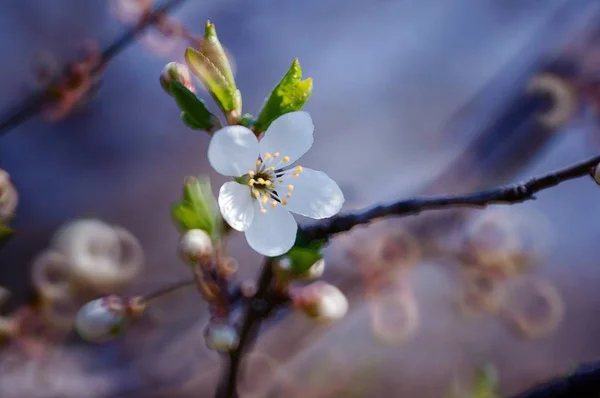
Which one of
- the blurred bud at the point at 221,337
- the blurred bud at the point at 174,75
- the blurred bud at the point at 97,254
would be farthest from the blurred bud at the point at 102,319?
the blurred bud at the point at 97,254

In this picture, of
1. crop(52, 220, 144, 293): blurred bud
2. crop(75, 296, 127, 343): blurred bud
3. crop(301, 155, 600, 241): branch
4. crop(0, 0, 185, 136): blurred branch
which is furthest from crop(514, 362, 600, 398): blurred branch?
crop(52, 220, 144, 293): blurred bud

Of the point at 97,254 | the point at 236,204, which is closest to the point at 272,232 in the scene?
the point at 236,204

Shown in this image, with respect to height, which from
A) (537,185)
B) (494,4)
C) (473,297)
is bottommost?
(537,185)

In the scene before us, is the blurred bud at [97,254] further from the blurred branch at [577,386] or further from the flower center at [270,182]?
the blurred branch at [577,386]

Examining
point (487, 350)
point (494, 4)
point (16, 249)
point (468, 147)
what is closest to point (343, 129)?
point (468, 147)

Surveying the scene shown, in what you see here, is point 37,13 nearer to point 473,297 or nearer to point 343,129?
point 343,129

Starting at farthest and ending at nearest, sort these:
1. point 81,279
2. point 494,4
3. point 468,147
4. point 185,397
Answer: point 494,4
point 468,147
point 185,397
point 81,279

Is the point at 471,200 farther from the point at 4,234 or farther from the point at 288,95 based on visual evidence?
A: the point at 4,234
